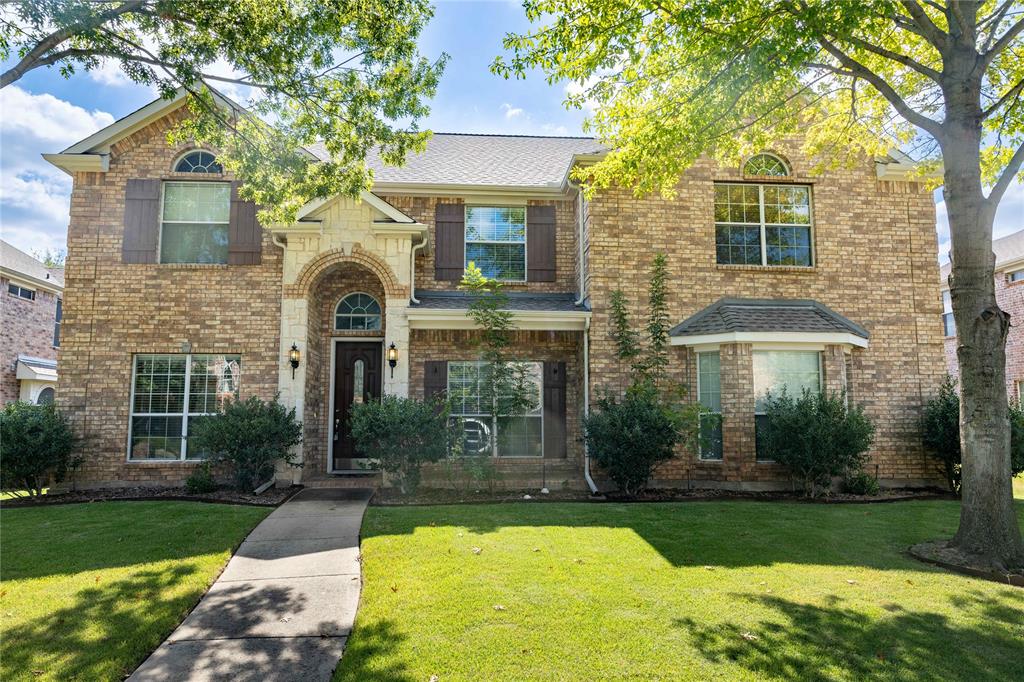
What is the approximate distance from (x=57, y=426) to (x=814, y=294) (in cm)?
1430

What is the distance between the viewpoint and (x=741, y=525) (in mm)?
7297

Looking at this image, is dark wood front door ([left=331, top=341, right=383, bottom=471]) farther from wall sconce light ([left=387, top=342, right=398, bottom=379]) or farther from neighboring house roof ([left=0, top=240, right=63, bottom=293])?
neighboring house roof ([left=0, top=240, right=63, bottom=293])

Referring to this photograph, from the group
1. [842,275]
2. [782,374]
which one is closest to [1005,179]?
[782,374]

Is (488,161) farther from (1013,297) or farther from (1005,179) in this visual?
(1013,297)

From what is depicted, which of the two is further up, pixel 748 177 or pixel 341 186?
pixel 748 177

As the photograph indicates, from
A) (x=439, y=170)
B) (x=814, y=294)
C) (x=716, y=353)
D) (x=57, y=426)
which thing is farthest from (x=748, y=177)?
(x=57, y=426)

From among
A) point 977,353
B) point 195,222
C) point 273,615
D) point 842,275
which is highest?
point 195,222

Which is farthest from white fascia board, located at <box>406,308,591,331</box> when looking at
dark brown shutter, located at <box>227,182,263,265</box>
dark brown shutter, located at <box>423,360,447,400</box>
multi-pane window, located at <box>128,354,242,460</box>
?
multi-pane window, located at <box>128,354,242,460</box>

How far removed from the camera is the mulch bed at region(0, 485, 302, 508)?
8.83 metres

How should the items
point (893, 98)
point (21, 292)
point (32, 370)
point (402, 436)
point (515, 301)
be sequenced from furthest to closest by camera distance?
point (21, 292) → point (32, 370) → point (515, 301) → point (402, 436) → point (893, 98)

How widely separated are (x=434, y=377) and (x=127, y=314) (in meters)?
5.92

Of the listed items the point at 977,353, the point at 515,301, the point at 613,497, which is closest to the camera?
the point at 977,353

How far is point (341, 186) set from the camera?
29.7 feet

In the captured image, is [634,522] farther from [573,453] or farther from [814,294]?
[814,294]
